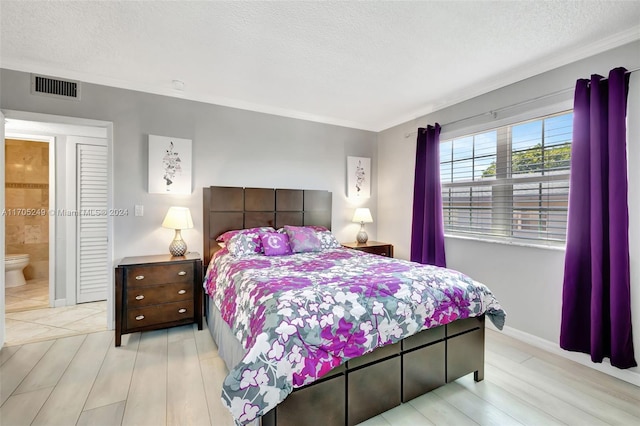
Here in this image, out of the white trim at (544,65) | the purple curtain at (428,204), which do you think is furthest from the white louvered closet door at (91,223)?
the white trim at (544,65)

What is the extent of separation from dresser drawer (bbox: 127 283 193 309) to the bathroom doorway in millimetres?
2925

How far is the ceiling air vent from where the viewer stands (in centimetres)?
268

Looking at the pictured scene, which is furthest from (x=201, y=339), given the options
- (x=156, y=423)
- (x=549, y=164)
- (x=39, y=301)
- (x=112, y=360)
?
(x=549, y=164)

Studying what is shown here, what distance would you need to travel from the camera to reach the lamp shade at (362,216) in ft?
13.4

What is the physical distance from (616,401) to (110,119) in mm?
4717

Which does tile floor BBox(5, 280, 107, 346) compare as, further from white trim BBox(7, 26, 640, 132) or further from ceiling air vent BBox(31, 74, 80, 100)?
white trim BBox(7, 26, 640, 132)

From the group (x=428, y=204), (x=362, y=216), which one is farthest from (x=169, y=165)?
(x=428, y=204)

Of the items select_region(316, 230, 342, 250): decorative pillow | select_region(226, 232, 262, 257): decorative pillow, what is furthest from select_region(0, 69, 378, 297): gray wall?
select_region(316, 230, 342, 250): decorative pillow

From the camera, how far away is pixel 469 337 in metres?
2.05

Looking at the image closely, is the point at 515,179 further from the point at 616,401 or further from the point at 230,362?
the point at 230,362

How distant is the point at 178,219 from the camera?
116 inches

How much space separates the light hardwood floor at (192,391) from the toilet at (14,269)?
2.63m

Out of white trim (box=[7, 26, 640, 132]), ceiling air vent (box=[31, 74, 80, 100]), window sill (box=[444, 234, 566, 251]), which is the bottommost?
window sill (box=[444, 234, 566, 251])

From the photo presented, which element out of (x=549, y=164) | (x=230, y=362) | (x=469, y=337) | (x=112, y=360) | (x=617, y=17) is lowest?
(x=112, y=360)
